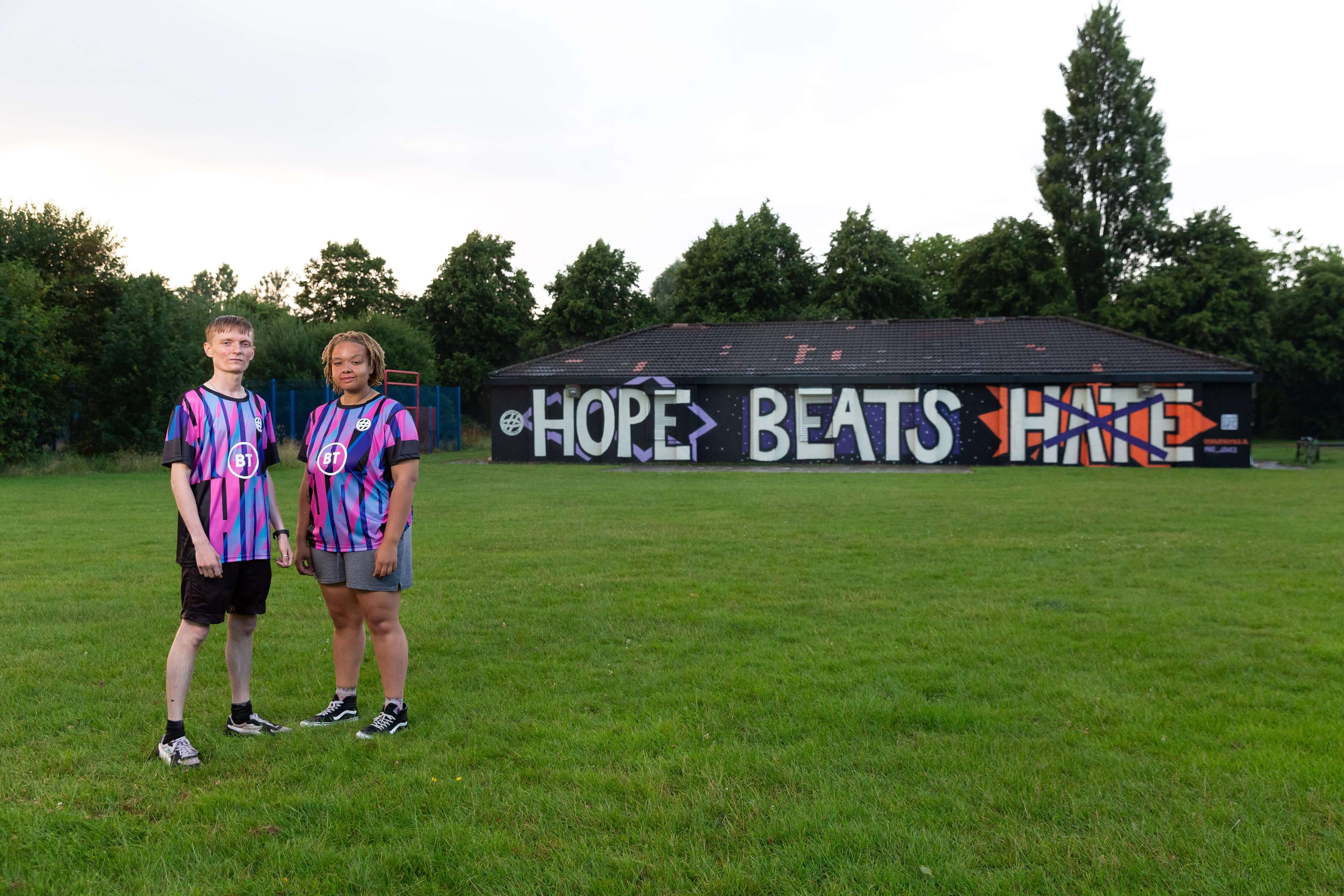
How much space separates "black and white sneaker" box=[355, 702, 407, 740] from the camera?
446cm

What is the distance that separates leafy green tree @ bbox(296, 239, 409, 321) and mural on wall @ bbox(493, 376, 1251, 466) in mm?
25924

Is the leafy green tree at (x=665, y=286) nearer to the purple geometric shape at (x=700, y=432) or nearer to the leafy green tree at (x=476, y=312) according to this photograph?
the leafy green tree at (x=476, y=312)

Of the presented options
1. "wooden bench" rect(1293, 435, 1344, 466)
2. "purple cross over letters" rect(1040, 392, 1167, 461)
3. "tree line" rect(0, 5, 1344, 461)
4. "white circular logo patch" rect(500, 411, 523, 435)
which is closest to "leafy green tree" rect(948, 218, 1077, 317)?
"tree line" rect(0, 5, 1344, 461)

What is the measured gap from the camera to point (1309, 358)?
3969cm

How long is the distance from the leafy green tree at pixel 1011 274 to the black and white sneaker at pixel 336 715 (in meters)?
41.2

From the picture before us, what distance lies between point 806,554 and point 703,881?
6.63m

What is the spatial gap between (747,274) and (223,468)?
3841 centimetres

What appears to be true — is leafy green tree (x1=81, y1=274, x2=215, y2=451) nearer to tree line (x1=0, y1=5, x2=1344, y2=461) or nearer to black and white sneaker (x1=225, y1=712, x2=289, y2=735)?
tree line (x1=0, y1=5, x2=1344, y2=461)

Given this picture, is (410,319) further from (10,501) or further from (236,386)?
(236,386)

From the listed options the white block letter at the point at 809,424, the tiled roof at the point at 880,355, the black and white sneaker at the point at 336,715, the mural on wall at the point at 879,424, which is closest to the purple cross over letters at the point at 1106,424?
the mural on wall at the point at 879,424

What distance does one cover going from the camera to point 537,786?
3855 millimetres

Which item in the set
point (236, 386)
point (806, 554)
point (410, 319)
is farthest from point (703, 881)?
point (410, 319)

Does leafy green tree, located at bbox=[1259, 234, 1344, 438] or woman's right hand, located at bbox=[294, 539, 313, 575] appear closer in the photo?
woman's right hand, located at bbox=[294, 539, 313, 575]

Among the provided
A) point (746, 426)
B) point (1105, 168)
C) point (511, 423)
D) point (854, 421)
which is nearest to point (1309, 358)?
point (1105, 168)
